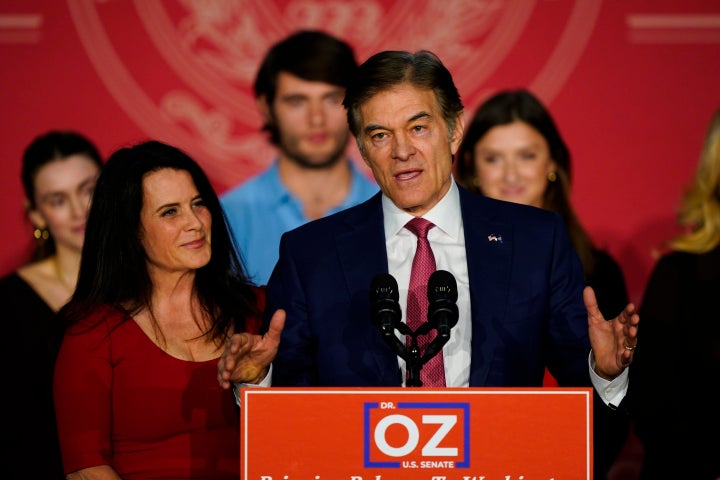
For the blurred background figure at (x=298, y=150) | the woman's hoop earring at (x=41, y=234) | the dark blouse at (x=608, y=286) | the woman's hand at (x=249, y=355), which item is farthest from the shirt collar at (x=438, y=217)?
the woman's hoop earring at (x=41, y=234)

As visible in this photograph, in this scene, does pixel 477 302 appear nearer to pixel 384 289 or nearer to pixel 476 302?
pixel 476 302

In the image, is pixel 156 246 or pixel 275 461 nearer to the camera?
pixel 275 461

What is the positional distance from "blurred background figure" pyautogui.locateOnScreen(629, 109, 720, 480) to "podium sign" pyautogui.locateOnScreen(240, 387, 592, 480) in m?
1.30

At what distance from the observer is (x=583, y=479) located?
191 centimetres

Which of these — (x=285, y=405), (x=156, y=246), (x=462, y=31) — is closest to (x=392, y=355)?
(x=285, y=405)

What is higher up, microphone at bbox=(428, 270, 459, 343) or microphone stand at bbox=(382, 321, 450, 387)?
microphone at bbox=(428, 270, 459, 343)

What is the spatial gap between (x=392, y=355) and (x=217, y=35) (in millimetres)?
2440

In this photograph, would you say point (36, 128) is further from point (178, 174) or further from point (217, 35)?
point (178, 174)

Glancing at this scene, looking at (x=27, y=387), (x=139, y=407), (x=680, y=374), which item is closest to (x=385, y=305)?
(x=139, y=407)

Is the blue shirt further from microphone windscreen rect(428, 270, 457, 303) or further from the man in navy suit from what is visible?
microphone windscreen rect(428, 270, 457, 303)

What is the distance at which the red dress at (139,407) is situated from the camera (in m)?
2.71

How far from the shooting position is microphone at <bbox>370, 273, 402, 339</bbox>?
199 cm

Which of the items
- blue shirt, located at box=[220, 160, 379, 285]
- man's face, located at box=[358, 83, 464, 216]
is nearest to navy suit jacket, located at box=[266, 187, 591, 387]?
man's face, located at box=[358, 83, 464, 216]

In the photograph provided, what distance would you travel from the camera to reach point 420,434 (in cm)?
194
